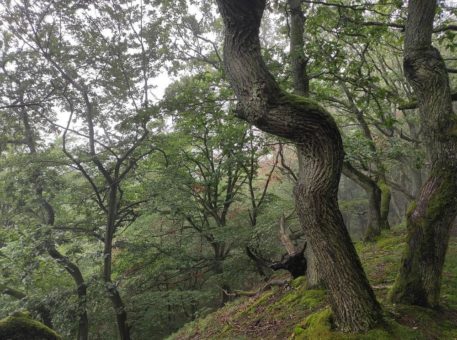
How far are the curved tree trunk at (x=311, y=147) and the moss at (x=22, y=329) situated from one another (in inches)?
256

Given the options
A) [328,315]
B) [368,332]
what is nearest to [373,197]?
[328,315]

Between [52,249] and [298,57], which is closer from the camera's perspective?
[298,57]

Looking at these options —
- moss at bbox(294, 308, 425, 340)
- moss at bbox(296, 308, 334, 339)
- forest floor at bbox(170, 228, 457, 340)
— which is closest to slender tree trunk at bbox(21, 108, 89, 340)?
forest floor at bbox(170, 228, 457, 340)

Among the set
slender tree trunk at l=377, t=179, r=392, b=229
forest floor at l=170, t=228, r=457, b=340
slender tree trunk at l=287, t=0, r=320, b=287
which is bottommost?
forest floor at l=170, t=228, r=457, b=340

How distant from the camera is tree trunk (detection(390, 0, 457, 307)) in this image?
10.9ft

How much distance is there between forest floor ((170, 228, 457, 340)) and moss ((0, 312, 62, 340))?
310 cm

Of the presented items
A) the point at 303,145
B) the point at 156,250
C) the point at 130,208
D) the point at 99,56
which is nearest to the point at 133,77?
the point at 99,56

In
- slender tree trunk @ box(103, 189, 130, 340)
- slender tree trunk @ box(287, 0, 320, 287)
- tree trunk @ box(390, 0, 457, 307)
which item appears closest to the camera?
tree trunk @ box(390, 0, 457, 307)

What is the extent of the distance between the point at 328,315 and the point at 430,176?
185cm

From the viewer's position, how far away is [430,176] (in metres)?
3.48

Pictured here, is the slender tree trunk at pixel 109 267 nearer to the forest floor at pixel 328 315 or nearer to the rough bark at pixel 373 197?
the forest floor at pixel 328 315

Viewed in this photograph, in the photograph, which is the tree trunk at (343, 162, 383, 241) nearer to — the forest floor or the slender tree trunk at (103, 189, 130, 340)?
the forest floor

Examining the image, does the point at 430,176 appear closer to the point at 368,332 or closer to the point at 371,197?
the point at 368,332

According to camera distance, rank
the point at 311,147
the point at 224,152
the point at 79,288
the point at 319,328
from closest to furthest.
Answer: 1. the point at 311,147
2. the point at 319,328
3. the point at 79,288
4. the point at 224,152
